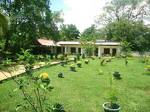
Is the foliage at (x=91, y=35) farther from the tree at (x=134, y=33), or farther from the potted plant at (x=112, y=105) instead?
the potted plant at (x=112, y=105)

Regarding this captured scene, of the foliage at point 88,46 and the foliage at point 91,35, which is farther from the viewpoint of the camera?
the foliage at point 91,35

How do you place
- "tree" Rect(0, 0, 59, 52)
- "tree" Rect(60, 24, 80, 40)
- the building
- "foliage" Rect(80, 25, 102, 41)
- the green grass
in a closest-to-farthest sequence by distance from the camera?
the green grass
"tree" Rect(0, 0, 59, 52)
"foliage" Rect(80, 25, 102, 41)
the building
"tree" Rect(60, 24, 80, 40)

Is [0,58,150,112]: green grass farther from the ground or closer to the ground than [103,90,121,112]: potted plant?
closer to the ground

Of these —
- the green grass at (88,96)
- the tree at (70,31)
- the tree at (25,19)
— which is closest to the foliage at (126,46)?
the tree at (25,19)

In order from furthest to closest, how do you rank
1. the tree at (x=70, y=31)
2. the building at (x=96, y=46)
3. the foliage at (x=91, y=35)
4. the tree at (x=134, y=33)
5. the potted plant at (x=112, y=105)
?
the tree at (x=70, y=31), the tree at (x=134, y=33), the building at (x=96, y=46), the foliage at (x=91, y=35), the potted plant at (x=112, y=105)

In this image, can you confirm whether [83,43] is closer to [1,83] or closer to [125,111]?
[1,83]

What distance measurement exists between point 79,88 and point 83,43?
92.0 feet

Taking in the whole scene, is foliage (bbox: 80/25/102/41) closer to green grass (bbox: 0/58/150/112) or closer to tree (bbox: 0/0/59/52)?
tree (bbox: 0/0/59/52)

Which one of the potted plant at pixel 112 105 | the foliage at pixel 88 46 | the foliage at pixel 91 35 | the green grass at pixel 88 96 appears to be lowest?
the green grass at pixel 88 96

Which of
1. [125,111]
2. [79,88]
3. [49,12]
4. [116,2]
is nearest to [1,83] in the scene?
[79,88]

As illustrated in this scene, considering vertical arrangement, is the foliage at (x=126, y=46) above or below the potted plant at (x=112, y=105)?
above

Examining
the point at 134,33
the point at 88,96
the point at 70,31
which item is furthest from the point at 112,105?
the point at 70,31

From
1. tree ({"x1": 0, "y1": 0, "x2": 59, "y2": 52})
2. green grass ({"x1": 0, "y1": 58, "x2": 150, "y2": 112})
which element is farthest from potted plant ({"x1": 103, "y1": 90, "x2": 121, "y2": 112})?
tree ({"x1": 0, "y1": 0, "x2": 59, "y2": 52})

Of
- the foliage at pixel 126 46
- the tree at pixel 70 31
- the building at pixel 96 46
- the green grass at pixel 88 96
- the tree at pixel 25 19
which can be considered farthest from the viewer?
the tree at pixel 70 31
